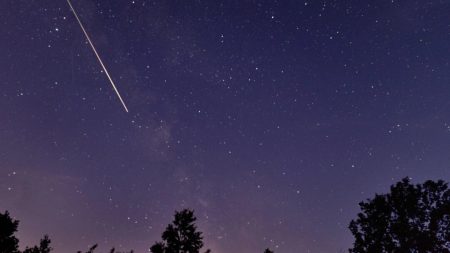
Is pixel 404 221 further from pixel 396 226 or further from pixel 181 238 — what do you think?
pixel 181 238

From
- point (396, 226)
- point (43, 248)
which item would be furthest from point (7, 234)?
point (396, 226)

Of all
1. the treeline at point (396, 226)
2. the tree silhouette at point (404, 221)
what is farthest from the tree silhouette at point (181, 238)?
the tree silhouette at point (404, 221)

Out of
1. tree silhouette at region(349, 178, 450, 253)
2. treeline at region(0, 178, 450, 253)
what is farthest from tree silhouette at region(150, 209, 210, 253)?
tree silhouette at region(349, 178, 450, 253)

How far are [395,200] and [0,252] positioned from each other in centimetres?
2736

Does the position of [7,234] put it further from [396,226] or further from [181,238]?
[396,226]

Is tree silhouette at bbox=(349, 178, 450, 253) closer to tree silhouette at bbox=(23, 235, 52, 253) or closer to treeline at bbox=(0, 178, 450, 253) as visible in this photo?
treeline at bbox=(0, 178, 450, 253)

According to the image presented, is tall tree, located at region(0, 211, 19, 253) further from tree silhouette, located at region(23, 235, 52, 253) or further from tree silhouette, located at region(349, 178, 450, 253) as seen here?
tree silhouette, located at region(349, 178, 450, 253)

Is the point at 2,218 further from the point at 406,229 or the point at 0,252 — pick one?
the point at 406,229

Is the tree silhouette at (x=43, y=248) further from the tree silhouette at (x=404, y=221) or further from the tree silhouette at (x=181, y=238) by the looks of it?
the tree silhouette at (x=404, y=221)

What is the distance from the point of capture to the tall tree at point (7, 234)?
25.4 metres

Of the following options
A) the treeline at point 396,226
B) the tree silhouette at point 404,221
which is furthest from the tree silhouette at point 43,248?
the tree silhouette at point 404,221

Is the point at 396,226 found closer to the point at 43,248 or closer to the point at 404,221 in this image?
the point at 404,221

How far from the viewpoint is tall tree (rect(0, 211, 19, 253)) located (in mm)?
25359

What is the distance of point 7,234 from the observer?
25688mm
